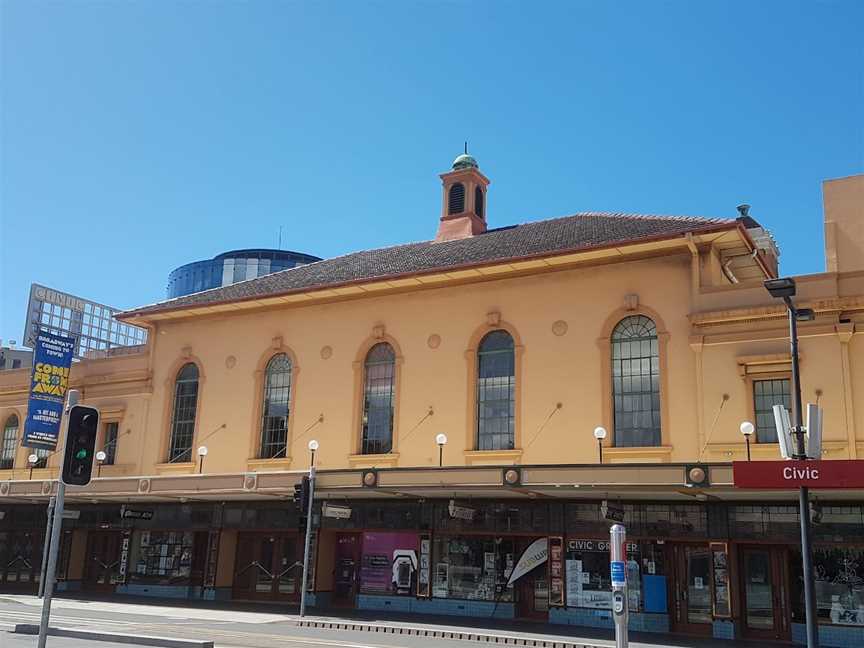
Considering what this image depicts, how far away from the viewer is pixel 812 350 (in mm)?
20922

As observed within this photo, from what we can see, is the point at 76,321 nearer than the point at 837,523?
No

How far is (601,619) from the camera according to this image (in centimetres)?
2192

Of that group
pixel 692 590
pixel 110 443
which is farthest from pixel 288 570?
pixel 692 590

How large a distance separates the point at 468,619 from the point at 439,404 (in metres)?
5.99

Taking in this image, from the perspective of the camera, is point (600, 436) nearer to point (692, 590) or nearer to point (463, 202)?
point (692, 590)

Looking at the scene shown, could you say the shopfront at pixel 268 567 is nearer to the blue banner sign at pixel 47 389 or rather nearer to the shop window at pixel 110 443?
the shop window at pixel 110 443

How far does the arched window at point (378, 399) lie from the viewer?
26656 millimetres

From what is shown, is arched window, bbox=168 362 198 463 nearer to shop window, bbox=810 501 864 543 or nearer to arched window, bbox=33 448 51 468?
arched window, bbox=33 448 51 468

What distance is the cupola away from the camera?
3272 cm

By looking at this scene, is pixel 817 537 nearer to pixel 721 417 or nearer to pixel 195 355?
pixel 721 417

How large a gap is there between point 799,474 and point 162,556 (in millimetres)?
22065

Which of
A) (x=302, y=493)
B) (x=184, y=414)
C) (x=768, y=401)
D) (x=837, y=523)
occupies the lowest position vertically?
(x=837, y=523)

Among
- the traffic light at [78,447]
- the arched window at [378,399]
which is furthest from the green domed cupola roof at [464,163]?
the traffic light at [78,447]

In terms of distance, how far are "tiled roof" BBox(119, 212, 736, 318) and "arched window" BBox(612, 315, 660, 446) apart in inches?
97.7
